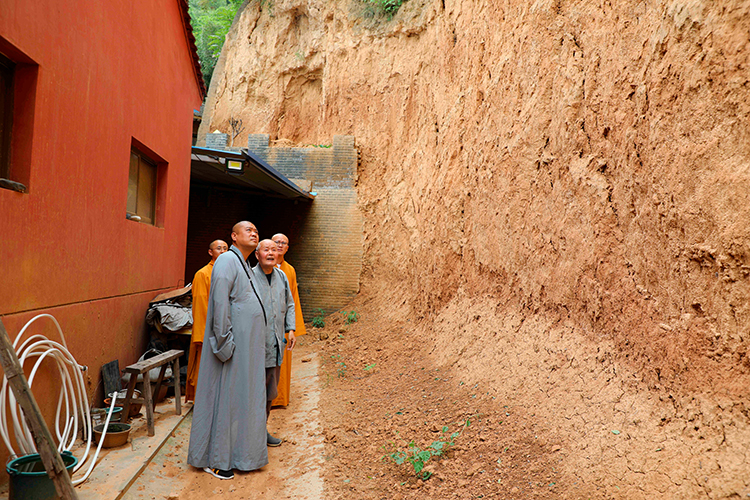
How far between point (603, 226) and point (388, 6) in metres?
12.0

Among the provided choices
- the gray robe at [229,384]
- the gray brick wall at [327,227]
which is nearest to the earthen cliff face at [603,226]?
the gray robe at [229,384]

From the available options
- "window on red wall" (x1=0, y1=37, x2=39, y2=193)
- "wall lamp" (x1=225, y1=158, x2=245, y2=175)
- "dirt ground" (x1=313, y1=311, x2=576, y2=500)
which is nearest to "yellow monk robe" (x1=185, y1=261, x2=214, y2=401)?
"dirt ground" (x1=313, y1=311, x2=576, y2=500)

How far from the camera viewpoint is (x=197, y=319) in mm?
5469

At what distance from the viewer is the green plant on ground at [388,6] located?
543 inches

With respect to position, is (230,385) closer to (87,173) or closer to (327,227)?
(87,173)

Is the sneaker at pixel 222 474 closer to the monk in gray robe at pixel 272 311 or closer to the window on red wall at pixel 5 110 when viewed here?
the monk in gray robe at pixel 272 311

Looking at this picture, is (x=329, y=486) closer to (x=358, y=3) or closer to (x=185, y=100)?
(x=185, y=100)

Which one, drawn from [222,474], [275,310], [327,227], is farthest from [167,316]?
[327,227]

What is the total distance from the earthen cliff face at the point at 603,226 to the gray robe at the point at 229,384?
7.89 feet

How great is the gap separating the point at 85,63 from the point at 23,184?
1489 mm

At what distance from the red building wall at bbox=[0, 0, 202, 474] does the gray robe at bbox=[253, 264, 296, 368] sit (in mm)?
1640

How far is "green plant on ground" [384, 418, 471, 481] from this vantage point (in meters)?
4.04

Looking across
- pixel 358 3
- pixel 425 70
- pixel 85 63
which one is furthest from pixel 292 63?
pixel 85 63

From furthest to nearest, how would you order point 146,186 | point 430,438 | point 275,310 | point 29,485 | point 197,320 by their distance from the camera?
point 146,186, point 197,320, point 275,310, point 430,438, point 29,485
